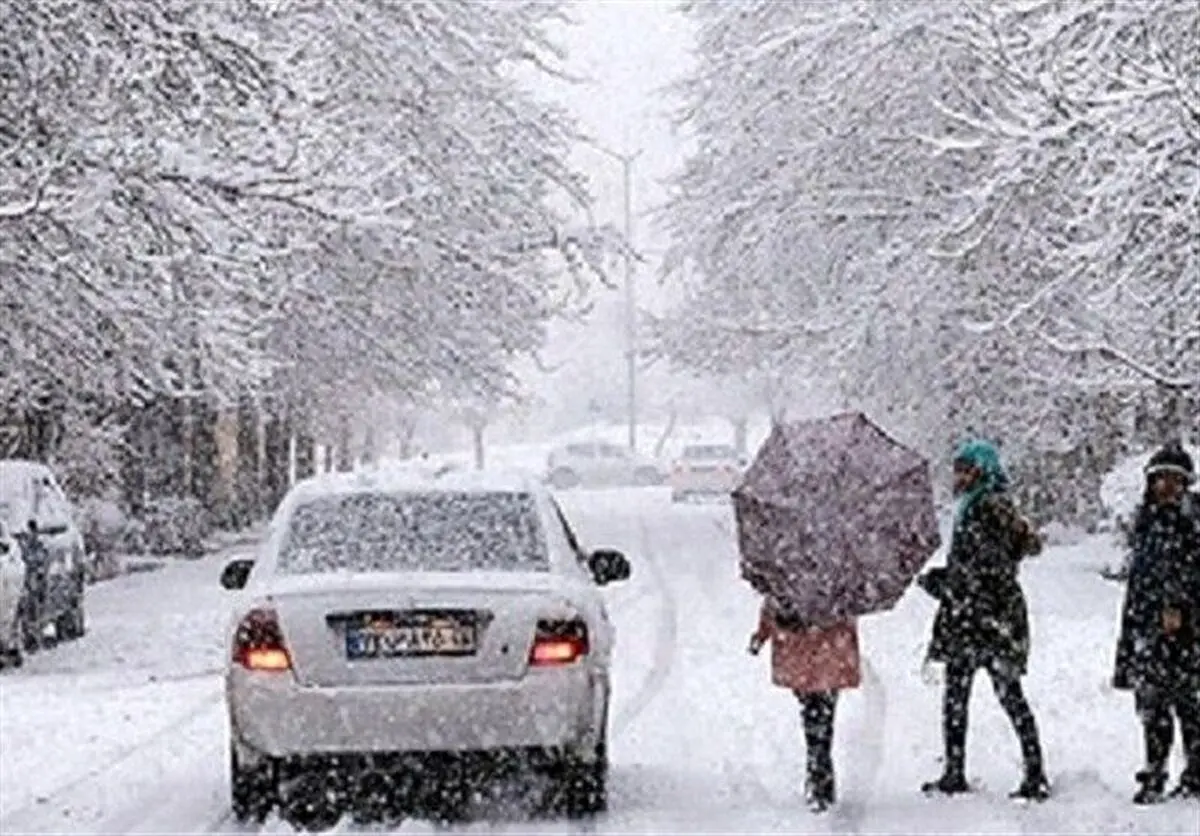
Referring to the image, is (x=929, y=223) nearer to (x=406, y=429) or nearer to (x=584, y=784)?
(x=584, y=784)

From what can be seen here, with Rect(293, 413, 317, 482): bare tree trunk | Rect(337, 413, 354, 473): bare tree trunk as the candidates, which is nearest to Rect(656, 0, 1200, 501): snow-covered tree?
Rect(337, 413, 354, 473): bare tree trunk

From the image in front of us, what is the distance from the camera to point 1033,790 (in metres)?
11.7

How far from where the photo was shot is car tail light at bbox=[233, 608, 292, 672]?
11.2 metres

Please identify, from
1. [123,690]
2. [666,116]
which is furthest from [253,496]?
[123,690]

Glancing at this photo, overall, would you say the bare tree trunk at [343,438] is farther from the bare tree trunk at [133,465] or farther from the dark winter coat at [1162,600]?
the dark winter coat at [1162,600]

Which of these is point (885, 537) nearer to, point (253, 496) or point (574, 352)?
point (253, 496)

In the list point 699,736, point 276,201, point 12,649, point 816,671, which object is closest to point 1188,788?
point 816,671

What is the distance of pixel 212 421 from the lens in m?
47.8

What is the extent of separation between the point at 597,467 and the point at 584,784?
250 ft

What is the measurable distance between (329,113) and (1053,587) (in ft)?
31.6

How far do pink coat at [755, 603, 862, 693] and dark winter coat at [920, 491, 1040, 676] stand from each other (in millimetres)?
452

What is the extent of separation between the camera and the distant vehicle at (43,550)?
73.0ft

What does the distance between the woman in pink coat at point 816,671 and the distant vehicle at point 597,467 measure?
73.1 meters

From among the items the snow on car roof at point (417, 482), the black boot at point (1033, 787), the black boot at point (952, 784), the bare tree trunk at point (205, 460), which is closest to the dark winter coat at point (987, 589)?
the black boot at point (1033, 787)
